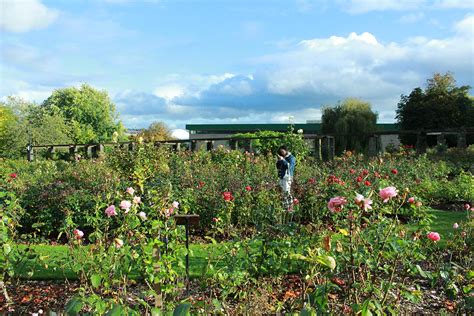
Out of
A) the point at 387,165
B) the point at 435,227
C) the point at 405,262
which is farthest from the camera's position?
the point at 387,165

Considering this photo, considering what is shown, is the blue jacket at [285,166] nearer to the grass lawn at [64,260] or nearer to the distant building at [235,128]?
the grass lawn at [64,260]

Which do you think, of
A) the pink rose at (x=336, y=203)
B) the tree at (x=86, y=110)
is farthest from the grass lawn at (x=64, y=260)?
the tree at (x=86, y=110)

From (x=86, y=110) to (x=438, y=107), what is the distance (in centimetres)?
3777

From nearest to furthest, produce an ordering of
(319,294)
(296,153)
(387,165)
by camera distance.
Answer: (319,294) → (387,165) → (296,153)

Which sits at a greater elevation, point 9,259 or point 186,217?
point 186,217

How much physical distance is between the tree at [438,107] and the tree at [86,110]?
33.6 m

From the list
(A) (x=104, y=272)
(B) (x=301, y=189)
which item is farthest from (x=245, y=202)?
(A) (x=104, y=272)

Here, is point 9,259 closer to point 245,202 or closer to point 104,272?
point 104,272

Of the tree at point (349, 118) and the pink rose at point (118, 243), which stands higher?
the tree at point (349, 118)

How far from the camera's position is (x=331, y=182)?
22.8ft

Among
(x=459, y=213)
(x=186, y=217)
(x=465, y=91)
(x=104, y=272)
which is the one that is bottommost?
(x=459, y=213)

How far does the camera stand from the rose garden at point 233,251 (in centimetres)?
299

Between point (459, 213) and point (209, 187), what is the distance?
473cm

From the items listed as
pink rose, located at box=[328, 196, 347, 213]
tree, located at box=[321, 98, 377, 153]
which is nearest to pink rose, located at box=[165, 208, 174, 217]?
pink rose, located at box=[328, 196, 347, 213]
